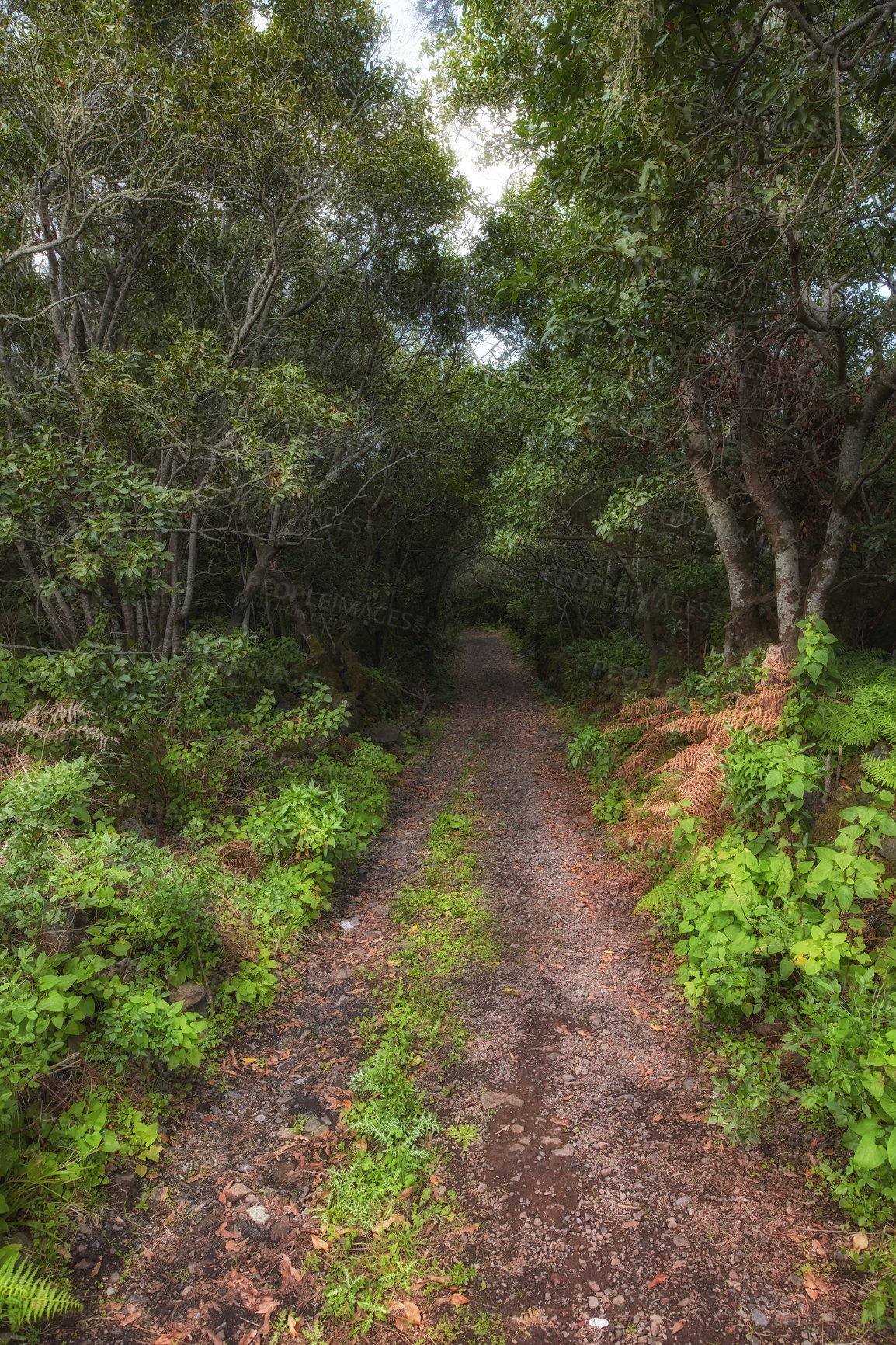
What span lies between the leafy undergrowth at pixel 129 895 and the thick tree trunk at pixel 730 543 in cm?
478

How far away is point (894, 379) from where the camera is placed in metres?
5.21

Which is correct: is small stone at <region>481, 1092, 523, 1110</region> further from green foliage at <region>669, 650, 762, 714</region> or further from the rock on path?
green foliage at <region>669, 650, 762, 714</region>

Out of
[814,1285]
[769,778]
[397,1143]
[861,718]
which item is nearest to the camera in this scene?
[814,1285]

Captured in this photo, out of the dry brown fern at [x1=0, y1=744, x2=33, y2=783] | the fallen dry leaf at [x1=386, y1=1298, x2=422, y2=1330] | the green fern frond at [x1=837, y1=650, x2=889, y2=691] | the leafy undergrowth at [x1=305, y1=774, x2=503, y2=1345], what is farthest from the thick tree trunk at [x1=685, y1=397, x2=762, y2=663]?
the dry brown fern at [x1=0, y1=744, x2=33, y2=783]

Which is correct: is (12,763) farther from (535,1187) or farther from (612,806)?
(612,806)

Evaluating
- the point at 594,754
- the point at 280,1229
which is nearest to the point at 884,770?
the point at 280,1229

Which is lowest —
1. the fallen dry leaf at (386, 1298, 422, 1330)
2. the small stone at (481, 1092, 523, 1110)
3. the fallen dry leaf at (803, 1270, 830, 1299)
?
the fallen dry leaf at (386, 1298, 422, 1330)

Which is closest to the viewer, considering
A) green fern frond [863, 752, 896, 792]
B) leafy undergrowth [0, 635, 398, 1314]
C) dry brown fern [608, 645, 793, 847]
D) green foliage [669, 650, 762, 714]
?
leafy undergrowth [0, 635, 398, 1314]

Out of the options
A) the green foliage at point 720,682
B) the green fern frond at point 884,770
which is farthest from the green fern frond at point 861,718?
the green foliage at point 720,682

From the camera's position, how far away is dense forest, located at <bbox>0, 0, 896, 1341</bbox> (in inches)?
138

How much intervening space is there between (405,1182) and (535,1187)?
0.68m

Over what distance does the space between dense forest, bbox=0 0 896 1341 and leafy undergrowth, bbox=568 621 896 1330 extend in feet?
0.10

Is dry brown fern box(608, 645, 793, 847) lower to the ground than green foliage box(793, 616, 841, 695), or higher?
lower

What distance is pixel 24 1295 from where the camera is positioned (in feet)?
8.13
